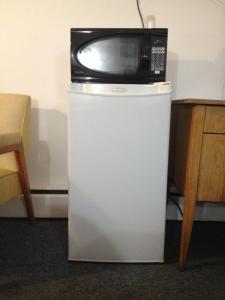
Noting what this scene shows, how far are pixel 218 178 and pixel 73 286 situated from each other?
0.69 m

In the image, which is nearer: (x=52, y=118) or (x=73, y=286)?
(x=73, y=286)

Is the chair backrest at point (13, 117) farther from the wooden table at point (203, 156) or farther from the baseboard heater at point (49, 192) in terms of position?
the wooden table at point (203, 156)

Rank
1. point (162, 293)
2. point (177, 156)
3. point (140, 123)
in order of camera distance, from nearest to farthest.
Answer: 1. point (162, 293)
2. point (140, 123)
3. point (177, 156)

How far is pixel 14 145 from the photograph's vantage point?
127cm

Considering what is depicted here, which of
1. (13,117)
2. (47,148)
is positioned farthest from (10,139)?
(47,148)

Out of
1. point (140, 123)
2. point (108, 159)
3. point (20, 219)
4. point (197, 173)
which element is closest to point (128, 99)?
point (140, 123)

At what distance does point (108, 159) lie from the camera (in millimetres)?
1147

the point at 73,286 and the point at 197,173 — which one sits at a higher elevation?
the point at 197,173

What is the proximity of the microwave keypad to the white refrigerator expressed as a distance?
0.11m

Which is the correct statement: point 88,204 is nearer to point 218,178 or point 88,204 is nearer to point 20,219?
point 218,178

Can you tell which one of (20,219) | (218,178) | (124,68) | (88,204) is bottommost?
(20,219)

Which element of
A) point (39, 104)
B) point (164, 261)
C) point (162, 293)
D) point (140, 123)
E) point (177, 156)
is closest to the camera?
point (162, 293)

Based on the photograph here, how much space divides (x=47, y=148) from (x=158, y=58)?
842 mm

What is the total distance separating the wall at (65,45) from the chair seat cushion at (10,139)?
357mm
